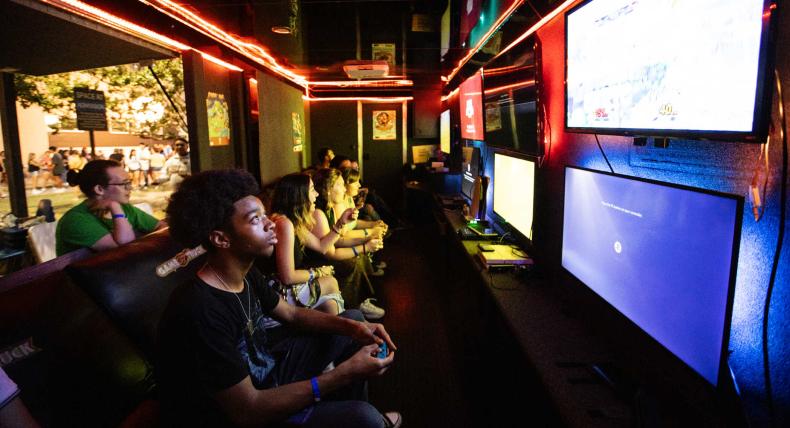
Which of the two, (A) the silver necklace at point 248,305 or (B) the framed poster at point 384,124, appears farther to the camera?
(B) the framed poster at point 384,124

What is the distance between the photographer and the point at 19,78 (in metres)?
4.67

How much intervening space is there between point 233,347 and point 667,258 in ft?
4.47

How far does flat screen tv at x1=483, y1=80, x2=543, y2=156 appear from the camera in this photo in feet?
8.09

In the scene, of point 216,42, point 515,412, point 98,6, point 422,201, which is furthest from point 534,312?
point 422,201

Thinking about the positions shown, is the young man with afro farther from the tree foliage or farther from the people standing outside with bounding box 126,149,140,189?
the people standing outside with bounding box 126,149,140,189

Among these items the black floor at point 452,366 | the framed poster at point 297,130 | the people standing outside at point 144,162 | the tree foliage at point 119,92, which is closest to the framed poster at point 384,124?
the framed poster at point 297,130

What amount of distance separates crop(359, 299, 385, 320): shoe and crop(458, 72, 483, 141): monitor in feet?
6.12

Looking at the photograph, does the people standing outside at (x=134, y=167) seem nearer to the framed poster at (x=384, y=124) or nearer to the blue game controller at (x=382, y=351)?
the framed poster at (x=384, y=124)

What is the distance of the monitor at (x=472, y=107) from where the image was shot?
3.83 metres

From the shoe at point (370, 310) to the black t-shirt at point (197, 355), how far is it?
214cm

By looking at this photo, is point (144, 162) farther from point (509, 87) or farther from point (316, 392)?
point (316, 392)

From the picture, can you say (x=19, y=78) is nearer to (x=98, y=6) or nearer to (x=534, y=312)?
(x=98, y=6)

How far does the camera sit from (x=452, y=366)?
2.83 metres

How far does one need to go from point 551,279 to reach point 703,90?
1.47 m
